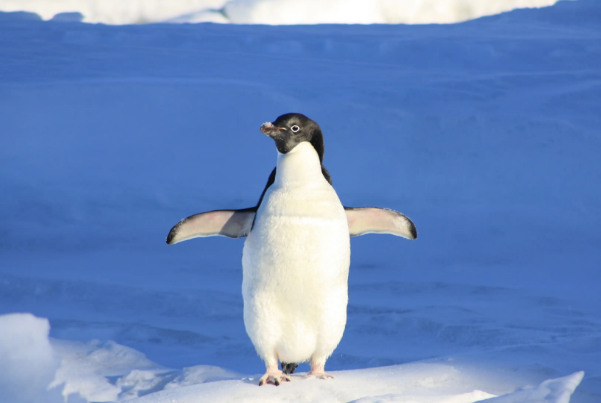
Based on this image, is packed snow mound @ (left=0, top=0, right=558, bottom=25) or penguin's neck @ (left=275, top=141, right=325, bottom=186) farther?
packed snow mound @ (left=0, top=0, right=558, bottom=25)

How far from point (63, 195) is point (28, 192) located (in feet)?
0.95

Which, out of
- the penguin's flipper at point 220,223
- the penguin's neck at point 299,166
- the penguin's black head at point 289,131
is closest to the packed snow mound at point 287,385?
the penguin's flipper at point 220,223

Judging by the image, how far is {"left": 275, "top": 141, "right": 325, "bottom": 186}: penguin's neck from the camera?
7.11 ft

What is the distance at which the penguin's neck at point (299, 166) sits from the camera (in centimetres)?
217

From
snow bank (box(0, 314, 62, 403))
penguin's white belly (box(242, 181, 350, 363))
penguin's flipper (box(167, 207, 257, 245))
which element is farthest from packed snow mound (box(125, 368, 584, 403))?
penguin's flipper (box(167, 207, 257, 245))

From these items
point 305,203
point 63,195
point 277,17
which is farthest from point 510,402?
point 277,17

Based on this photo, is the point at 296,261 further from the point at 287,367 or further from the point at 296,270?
the point at 287,367

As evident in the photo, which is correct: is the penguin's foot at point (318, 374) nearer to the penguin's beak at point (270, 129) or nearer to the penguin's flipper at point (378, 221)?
the penguin's flipper at point (378, 221)

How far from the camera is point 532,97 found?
712 centimetres

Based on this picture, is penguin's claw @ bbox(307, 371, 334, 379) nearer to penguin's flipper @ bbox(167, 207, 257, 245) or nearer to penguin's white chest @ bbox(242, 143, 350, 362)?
penguin's white chest @ bbox(242, 143, 350, 362)

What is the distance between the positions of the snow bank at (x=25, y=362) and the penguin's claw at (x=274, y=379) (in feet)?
2.09

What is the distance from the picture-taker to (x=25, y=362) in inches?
93.3

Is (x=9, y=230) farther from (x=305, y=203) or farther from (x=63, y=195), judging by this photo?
(x=305, y=203)

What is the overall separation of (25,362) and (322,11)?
9.20m
